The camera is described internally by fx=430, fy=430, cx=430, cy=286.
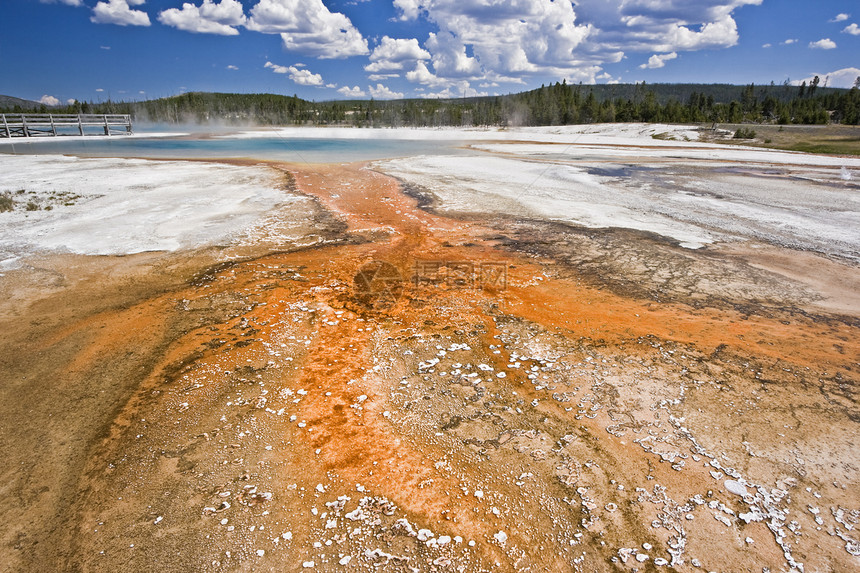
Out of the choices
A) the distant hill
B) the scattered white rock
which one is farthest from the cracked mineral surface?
the distant hill

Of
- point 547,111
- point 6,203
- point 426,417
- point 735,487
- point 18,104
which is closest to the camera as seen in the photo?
point 735,487

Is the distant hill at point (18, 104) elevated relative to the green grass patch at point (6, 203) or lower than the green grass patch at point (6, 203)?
elevated

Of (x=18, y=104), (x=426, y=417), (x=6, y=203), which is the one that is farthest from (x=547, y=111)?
(x=18, y=104)

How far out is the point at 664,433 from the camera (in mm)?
4445

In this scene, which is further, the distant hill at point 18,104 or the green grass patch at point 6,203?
the distant hill at point 18,104

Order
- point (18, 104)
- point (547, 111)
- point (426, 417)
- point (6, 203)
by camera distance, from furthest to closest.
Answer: point (18, 104) < point (547, 111) < point (6, 203) < point (426, 417)

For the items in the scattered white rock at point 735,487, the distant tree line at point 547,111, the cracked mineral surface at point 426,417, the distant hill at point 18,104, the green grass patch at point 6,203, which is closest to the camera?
the cracked mineral surface at point 426,417

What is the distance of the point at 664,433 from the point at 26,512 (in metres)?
5.82

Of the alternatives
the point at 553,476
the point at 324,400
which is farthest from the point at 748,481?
the point at 324,400

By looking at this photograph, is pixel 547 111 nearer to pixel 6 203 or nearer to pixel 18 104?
pixel 6 203

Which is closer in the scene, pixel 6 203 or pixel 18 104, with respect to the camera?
pixel 6 203

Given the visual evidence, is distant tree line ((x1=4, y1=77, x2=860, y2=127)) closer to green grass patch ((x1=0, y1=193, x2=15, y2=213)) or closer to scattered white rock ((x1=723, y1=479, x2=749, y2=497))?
scattered white rock ((x1=723, y1=479, x2=749, y2=497))

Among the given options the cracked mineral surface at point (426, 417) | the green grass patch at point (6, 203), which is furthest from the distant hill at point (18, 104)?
the cracked mineral surface at point (426, 417)

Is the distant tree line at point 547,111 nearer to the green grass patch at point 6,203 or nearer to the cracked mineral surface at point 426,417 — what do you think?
the cracked mineral surface at point 426,417
